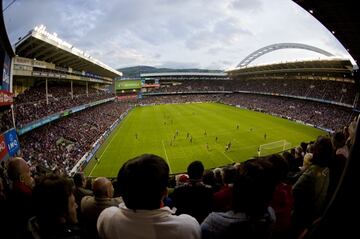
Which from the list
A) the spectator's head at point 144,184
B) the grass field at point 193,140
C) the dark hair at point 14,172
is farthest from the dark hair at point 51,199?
the grass field at point 193,140

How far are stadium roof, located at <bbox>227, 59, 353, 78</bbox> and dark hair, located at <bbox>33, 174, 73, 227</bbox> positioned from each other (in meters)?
49.3

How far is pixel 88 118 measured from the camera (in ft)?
159

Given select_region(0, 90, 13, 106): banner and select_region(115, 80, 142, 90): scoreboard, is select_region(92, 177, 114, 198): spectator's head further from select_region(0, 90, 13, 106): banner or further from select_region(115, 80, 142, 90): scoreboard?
select_region(115, 80, 142, 90): scoreboard

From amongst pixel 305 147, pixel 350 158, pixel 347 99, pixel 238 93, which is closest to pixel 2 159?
pixel 305 147

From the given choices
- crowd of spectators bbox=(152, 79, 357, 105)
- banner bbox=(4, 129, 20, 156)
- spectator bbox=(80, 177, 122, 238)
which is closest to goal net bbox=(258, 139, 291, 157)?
crowd of spectators bbox=(152, 79, 357, 105)

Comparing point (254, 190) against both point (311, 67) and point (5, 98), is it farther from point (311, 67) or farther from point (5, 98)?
point (311, 67)

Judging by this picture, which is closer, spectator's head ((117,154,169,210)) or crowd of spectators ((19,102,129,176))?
spectator's head ((117,154,169,210))

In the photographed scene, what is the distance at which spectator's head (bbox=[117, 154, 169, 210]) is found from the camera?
2.26 metres

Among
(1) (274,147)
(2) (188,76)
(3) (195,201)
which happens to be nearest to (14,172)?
(3) (195,201)

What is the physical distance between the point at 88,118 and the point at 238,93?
66.9 m

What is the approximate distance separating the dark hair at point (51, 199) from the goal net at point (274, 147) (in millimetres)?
29091

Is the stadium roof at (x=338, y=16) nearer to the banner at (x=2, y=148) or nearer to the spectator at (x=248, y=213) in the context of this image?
the spectator at (x=248, y=213)

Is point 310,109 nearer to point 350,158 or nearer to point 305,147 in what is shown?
point 305,147

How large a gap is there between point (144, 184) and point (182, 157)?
92.0ft
